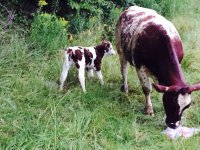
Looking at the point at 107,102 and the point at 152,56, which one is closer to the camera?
the point at 152,56

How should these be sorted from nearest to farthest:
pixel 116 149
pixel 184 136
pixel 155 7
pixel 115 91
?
pixel 116 149
pixel 184 136
pixel 115 91
pixel 155 7

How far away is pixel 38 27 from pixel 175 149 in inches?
131

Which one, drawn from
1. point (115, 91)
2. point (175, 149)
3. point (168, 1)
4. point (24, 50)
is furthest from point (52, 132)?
point (168, 1)

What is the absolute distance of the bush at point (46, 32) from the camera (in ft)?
25.4

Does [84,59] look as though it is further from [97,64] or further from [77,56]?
[97,64]

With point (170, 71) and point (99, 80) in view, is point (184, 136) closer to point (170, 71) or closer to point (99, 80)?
point (170, 71)

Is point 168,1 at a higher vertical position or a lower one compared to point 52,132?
higher

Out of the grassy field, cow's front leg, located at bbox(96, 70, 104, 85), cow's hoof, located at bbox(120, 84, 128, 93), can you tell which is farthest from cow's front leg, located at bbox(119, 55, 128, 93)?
cow's front leg, located at bbox(96, 70, 104, 85)

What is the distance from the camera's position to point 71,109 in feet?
20.5

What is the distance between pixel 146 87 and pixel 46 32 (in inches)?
81.8

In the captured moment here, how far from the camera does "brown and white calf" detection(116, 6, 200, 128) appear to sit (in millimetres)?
5657

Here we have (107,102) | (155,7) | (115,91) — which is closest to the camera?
(107,102)

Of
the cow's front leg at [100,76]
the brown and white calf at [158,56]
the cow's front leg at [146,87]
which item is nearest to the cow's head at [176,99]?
the brown and white calf at [158,56]

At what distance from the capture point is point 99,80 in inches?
292
